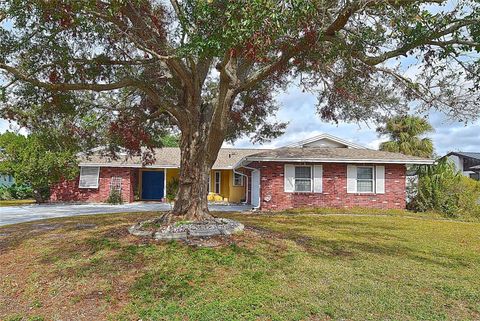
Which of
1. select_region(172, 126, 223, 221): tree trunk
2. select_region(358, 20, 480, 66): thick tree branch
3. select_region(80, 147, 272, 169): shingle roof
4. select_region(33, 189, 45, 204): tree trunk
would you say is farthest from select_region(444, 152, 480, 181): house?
select_region(33, 189, 45, 204): tree trunk

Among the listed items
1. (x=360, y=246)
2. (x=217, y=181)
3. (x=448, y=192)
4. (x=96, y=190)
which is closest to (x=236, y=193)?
(x=217, y=181)

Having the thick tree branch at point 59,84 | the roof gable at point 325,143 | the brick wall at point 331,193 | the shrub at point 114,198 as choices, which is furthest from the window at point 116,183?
the thick tree branch at point 59,84

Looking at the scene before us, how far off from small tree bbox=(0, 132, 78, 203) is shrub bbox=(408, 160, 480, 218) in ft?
61.2

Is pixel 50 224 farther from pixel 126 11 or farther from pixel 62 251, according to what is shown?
pixel 126 11

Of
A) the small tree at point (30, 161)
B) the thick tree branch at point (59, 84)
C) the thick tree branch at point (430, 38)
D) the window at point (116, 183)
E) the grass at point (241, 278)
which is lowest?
the grass at point (241, 278)

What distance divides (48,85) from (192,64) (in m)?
3.12

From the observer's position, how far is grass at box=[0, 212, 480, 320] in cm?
489

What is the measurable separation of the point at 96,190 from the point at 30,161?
4127 mm

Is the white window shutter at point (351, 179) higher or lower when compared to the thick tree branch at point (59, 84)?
lower

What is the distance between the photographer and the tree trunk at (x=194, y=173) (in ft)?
31.2

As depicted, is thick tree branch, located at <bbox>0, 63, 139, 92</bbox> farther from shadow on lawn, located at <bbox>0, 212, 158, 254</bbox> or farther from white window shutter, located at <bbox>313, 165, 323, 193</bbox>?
white window shutter, located at <bbox>313, 165, 323, 193</bbox>

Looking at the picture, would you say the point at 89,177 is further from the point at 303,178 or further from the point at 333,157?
the point at 333,157

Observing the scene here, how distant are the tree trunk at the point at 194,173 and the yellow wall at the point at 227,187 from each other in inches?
596

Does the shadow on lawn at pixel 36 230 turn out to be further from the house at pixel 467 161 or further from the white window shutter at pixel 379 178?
the house at pixel 467 161
